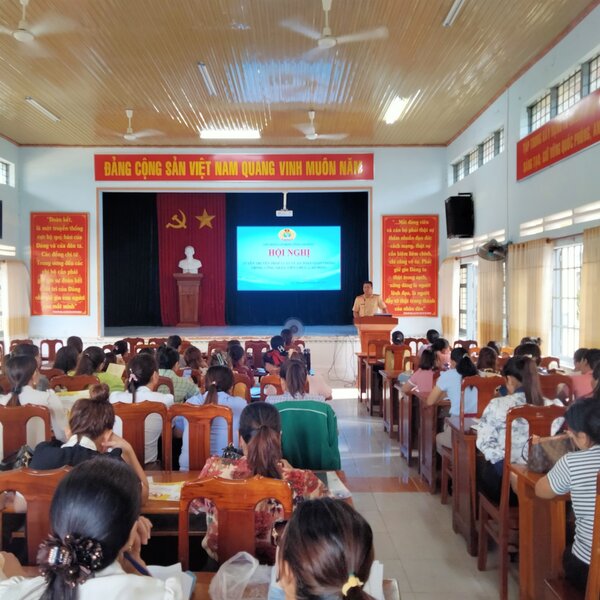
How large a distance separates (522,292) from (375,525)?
434 centimetres

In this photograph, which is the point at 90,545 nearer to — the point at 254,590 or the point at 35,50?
the point at 254,590

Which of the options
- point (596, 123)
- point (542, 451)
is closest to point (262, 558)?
point (542, 451)

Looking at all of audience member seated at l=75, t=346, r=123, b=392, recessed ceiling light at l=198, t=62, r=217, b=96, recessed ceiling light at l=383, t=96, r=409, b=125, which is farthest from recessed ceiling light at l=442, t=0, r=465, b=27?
audience member seated at l=75, t=346, r=123, b=392

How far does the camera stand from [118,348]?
238 inches

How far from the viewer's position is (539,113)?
6730mm

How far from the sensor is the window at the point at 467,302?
9250 millimetres

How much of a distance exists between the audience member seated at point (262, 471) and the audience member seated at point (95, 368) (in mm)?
2199

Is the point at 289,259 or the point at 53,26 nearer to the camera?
the point at 53,26

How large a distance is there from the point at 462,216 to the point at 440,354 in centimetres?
433

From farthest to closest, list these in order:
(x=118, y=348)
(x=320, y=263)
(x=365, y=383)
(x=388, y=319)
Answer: (x=320, y=263) → (x=388, y=319) → (x=365, y=383) → (x=118, y=348)

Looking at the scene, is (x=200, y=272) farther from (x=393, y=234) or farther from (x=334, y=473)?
(x=334, y=473)

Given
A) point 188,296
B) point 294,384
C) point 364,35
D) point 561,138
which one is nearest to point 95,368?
point 294,384

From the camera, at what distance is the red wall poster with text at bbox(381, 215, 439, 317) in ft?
32.9

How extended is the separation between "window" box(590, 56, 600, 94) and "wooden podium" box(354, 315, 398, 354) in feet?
12.3
